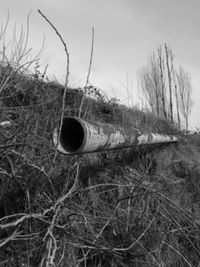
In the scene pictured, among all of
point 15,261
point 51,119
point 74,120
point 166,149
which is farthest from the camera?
point 166,149

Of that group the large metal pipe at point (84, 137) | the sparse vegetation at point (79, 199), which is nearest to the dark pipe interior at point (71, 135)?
the large metal pipe at point (84, 137)

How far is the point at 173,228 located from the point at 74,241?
1146 millimetres

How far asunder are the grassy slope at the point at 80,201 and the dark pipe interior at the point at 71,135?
36 cm

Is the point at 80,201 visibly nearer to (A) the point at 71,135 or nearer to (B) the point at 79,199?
(B) the point at 79,199

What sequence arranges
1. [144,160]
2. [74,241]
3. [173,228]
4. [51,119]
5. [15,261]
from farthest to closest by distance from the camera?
[144,160] → [51,119] → [173,228] → [74,241] → [15,261]

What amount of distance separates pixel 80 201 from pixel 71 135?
3.61ft

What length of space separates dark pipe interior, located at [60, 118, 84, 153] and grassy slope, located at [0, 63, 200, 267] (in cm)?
36

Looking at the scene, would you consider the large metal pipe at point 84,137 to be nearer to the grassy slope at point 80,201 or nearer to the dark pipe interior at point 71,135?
the dark pipe interior at point 71,135

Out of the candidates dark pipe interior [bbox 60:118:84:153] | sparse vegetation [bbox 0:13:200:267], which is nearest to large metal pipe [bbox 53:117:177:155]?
dark pipe interior [bbox 60:118:84:153]

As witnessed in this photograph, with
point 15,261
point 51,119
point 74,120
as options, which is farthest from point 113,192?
point 74,120

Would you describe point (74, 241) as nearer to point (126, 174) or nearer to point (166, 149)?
point (126, 174)

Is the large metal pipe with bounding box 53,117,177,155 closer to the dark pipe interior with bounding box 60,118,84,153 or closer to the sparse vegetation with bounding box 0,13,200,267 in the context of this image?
the dark pipe interior with bounding box 60,118,84,153

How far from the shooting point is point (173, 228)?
8.82 ft

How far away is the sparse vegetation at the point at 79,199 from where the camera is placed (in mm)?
1854
